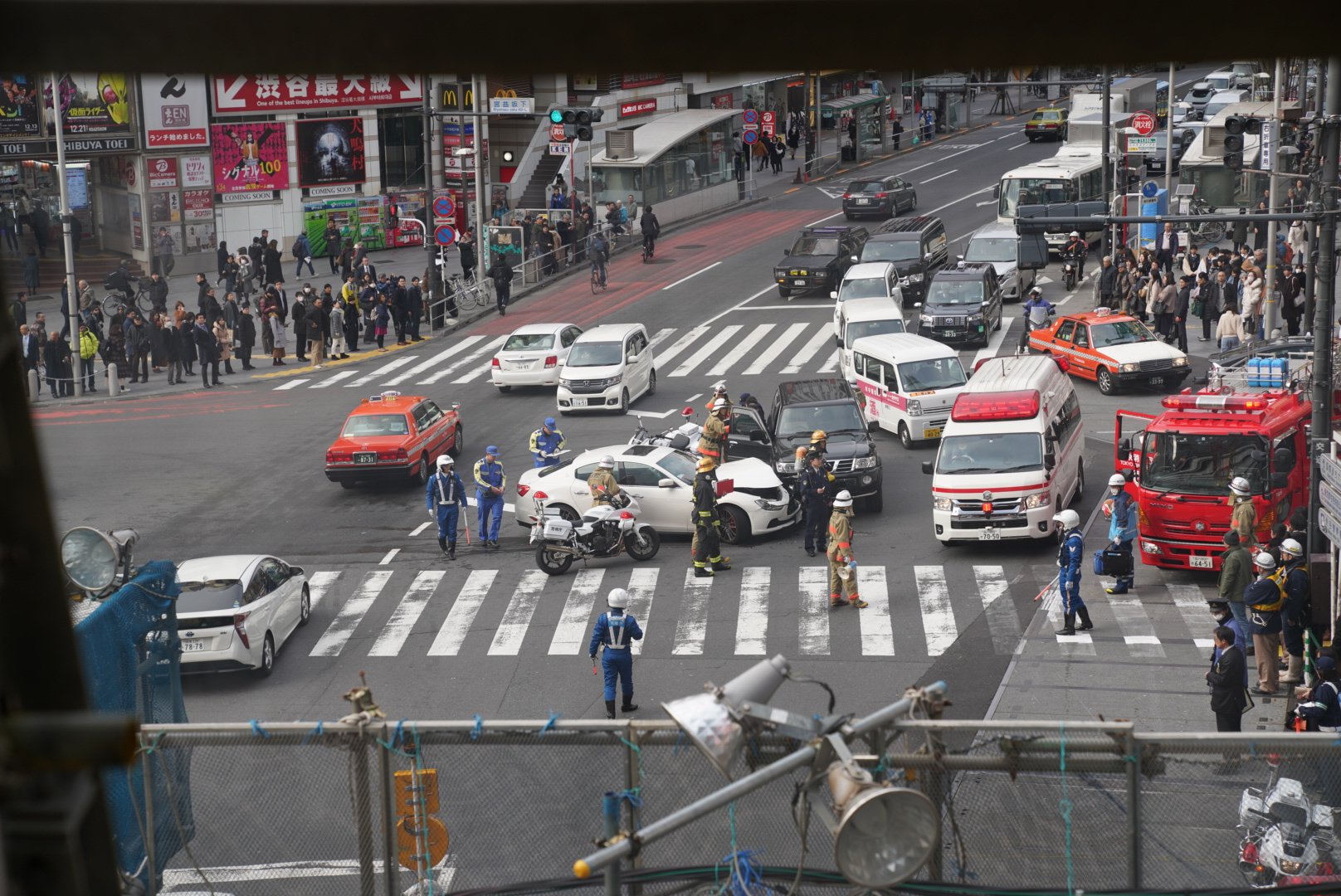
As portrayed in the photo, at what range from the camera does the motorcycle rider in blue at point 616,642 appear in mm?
17484

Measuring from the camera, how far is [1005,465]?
2369cm

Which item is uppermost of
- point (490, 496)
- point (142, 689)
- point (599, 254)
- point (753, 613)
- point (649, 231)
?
point (649, 231)

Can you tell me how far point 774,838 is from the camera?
7.70 m

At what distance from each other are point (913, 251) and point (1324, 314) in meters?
24.7

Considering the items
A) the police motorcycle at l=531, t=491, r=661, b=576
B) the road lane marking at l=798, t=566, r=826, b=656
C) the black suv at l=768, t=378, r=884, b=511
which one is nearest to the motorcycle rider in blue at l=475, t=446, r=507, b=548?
the police motorcycle at l=531, t=491, r=661, b=576

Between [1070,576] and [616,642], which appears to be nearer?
[616,642]

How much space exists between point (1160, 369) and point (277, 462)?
1891cm

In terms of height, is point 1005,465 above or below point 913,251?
below

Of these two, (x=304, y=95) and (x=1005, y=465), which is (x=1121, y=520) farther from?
(x=304, y=95)

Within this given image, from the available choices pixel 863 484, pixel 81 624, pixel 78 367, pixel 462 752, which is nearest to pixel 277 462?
pixel 78 367

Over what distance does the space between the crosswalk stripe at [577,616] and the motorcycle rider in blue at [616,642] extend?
259cm

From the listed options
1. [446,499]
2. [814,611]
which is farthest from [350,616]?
[814,611]

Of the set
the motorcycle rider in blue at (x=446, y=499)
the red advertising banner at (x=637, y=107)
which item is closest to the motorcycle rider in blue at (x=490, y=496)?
the motorcycle rider in blue at (x=446, y=499)

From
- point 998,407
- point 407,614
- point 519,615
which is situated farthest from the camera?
point 998,407
